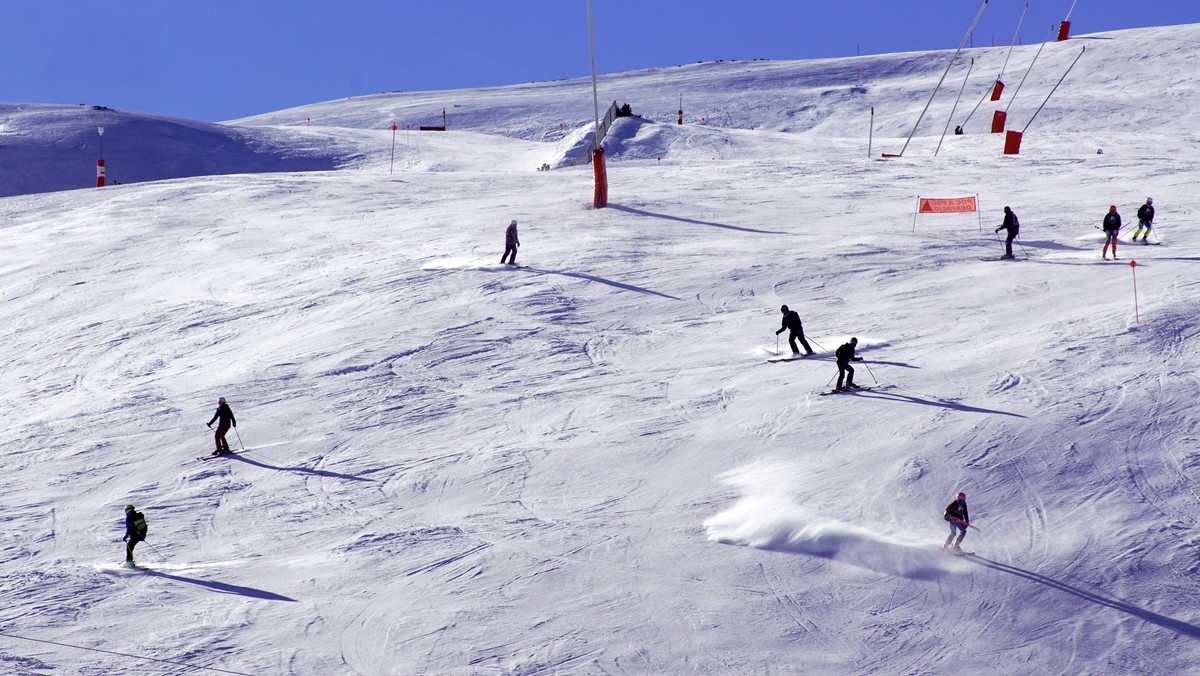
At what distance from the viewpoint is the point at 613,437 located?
14.5m

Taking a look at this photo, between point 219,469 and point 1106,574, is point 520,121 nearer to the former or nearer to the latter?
point 219,469

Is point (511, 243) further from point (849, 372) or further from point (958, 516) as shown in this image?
point (958, 516)

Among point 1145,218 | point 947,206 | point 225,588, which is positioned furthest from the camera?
point 947,206

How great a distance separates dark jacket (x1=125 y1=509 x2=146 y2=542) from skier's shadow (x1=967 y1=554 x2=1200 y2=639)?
8097 mm

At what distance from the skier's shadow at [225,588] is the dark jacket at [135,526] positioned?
368 mm

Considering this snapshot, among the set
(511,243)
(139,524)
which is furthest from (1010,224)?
(139,524)

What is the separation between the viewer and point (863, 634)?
1058 centimetres

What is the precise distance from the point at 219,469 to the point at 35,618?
Answer: 3603mm

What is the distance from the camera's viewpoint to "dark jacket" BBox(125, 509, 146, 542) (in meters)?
12.4

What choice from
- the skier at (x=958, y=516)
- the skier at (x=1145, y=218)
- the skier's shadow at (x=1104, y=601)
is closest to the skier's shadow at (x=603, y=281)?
the skier at (x=1145, y=218)

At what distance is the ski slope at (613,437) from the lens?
35.5ft

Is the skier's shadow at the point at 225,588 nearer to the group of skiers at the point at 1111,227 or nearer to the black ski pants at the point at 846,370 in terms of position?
the black ski pants at the point at 846,370

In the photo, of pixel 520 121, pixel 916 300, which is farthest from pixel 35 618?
pixel 520 121

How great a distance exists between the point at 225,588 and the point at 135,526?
1314mm
